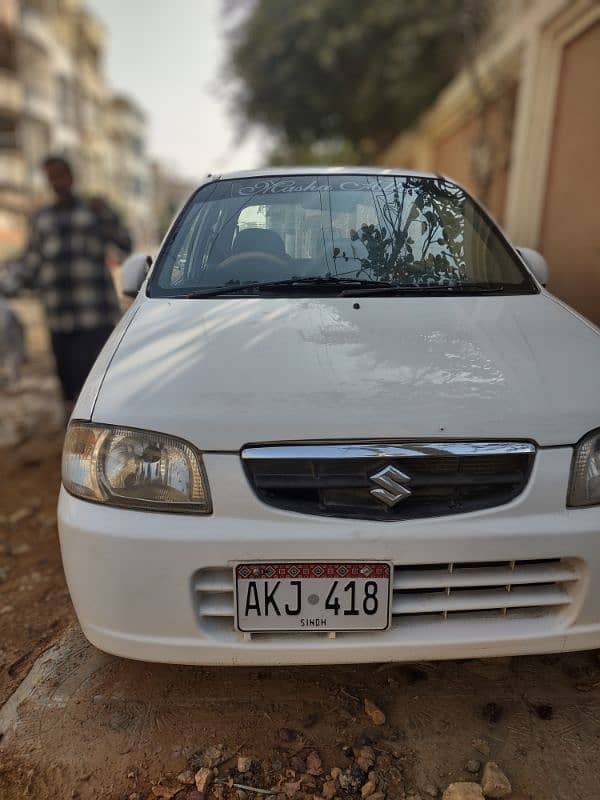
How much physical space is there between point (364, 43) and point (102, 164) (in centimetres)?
3711

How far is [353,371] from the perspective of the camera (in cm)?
165

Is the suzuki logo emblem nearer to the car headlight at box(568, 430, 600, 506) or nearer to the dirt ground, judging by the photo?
the car headlight at box(568, 430, 600, 506)

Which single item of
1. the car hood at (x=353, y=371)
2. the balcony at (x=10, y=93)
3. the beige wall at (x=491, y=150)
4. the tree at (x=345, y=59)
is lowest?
the car hood at (x=353, y=371)

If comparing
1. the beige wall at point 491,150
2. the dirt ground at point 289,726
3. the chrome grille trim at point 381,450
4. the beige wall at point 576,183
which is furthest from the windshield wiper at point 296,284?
the beige wall at point 491,150

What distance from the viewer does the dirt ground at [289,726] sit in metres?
1.53

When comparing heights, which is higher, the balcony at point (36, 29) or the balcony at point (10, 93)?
the balcony at point (36, 29)

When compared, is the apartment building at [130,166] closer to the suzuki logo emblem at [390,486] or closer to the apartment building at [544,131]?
the apartment building at [544,131]

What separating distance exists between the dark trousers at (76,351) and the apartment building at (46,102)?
67.0 feet

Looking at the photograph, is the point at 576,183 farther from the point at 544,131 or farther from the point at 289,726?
the point at 289,726

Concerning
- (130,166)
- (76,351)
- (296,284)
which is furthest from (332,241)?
(130,166)

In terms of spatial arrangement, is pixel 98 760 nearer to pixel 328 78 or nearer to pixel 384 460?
pixel 384 460

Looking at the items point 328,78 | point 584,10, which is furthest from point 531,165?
point 328,78

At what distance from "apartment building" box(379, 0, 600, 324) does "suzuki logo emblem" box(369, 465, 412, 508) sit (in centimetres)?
384

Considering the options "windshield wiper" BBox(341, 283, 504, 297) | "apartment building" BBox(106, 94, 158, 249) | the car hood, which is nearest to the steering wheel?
the car hood
